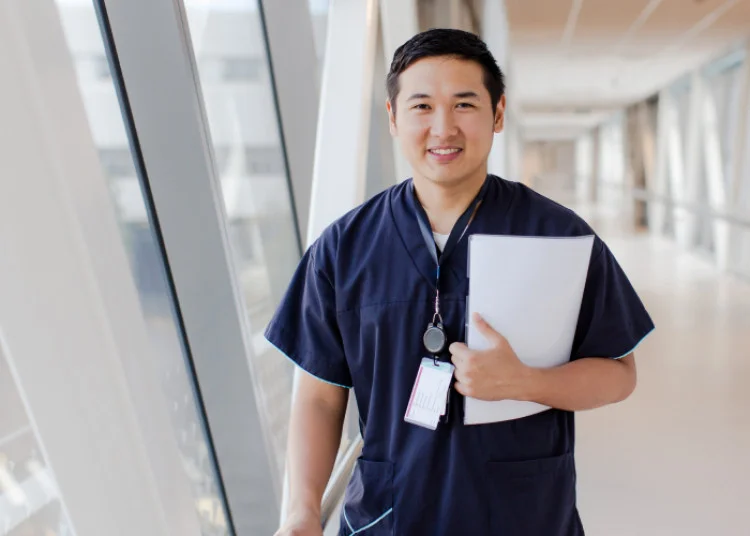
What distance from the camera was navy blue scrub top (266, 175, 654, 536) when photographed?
2.90ft

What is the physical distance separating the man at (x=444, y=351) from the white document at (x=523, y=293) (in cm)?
3

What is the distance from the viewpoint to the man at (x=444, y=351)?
2.85 ft

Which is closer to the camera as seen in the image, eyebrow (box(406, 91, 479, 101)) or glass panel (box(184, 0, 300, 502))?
eyebrow (box(406, 91, 479, 101))

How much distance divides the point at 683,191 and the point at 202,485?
8.88 meters

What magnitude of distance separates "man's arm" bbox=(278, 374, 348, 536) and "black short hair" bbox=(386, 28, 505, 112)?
1.88 ft

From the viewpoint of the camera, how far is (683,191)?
26.8ft

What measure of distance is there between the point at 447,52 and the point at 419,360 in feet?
1.74

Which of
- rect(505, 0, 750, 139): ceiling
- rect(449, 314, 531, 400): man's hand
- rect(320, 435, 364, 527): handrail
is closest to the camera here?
rect(449, 314, 531, 400): man's hand

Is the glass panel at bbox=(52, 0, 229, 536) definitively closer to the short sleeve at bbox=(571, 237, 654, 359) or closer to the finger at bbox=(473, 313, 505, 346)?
the finger at bbox=(473, 313, 505, 346)

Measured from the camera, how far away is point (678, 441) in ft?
9.15

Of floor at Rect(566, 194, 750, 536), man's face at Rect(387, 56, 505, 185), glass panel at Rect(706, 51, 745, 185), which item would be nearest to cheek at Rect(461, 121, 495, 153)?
man's face at Rect(387, 56, 505, 185)

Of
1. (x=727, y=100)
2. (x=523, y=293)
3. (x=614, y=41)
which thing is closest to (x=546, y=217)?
(x=523, y=293)

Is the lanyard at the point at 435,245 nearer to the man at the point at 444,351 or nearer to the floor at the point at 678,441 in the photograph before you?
the man at the point at 444,351

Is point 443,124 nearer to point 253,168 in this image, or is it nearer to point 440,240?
point 440,240
